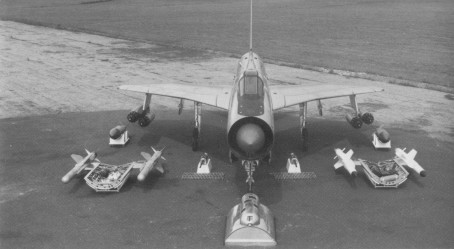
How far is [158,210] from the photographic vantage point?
42.1ft

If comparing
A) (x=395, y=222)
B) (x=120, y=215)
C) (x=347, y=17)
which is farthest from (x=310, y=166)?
(x=347, y=17)

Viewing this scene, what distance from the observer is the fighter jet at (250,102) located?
12.4 m

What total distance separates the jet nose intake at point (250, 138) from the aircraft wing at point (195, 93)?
453 centimetres

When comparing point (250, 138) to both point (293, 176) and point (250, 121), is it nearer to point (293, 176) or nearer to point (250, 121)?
point (250, 121)

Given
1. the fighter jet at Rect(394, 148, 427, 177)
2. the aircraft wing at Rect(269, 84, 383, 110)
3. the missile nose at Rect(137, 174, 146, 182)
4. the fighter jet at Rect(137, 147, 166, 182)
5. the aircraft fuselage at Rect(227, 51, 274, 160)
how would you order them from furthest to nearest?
the aircraft wing at Rect(269, 84, 383, 110), the fighter jet at Rect(394, 148, 427, 177), the fighter jet at Rect(137, 147, 166, 182), the missile nose at Rect(137, 174, 146, 182), the aircraft fuselage at Rect(227, 51, 274, 160)

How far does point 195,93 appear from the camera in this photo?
18.4m

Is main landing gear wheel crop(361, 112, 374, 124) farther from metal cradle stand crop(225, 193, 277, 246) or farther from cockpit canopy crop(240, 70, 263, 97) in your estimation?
metal cradle stand crop(225, 193, 277, 246)

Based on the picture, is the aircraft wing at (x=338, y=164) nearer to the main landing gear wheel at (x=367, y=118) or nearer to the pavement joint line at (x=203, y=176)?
the main landing gear wheel at (x=367, y=118)

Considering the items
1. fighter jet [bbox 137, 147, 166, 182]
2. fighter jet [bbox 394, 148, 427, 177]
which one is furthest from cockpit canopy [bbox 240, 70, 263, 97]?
fighter jet [bbox 394, 148, 427, 177]

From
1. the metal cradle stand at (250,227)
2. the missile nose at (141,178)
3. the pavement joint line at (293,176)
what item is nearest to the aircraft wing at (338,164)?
the pavement joint line at (293,176)

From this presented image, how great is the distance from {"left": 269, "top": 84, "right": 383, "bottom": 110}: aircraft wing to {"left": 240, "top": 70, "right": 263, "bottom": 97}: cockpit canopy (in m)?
2.92

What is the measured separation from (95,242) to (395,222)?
8380 mm

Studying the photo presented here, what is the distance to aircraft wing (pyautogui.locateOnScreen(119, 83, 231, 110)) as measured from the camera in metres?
17.5

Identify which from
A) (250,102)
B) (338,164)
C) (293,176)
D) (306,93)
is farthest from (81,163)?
(306,93)
